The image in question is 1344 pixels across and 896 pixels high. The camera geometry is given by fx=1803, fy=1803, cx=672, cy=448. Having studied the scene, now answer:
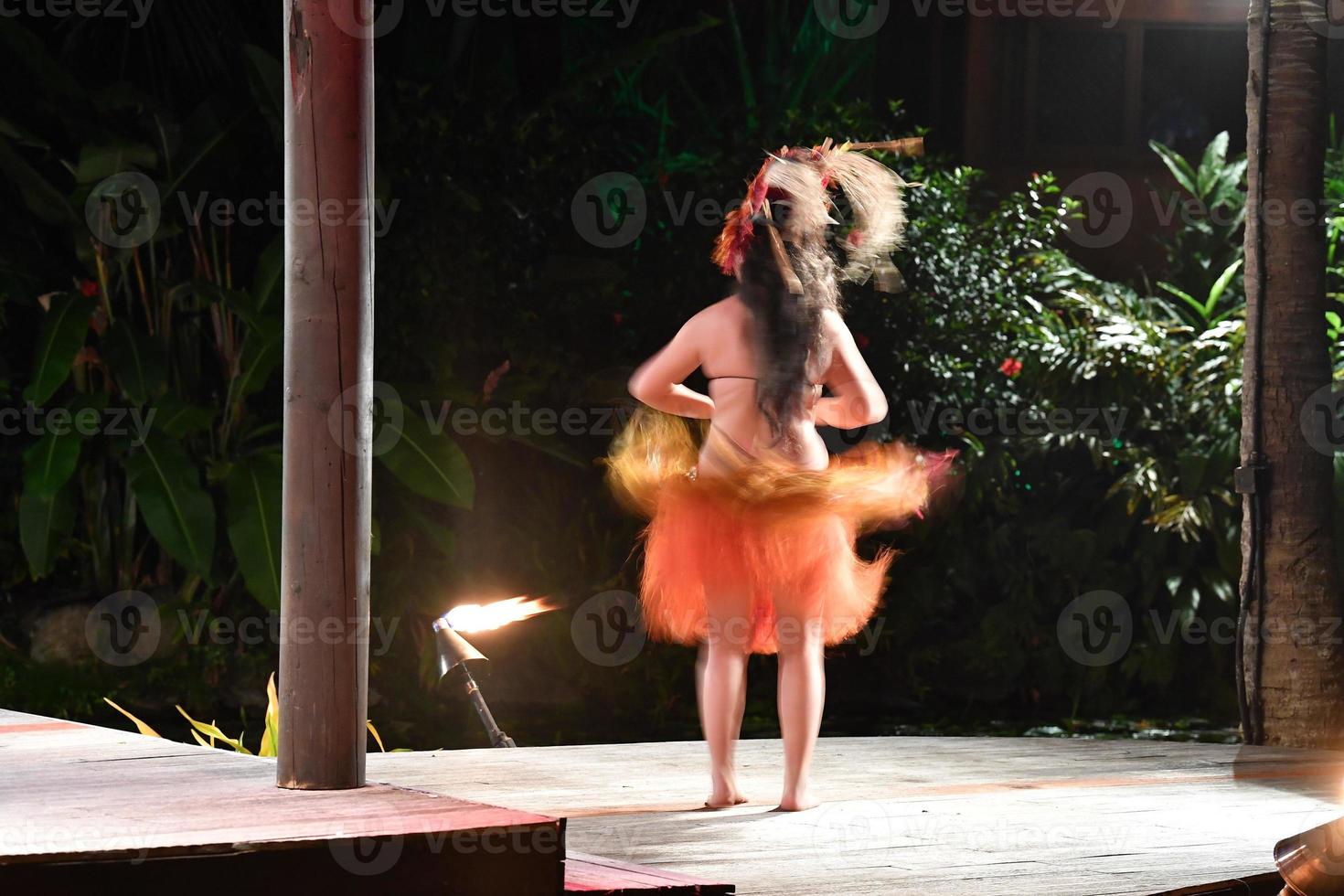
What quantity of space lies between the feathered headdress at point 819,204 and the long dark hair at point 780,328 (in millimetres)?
24

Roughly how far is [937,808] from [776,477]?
1028mm

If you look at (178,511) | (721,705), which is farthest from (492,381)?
(721,705)

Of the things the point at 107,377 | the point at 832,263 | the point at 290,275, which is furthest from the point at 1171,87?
the point at 290,275

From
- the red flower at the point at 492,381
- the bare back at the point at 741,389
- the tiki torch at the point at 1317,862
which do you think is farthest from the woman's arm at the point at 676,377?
the red flower at the point at 492,381

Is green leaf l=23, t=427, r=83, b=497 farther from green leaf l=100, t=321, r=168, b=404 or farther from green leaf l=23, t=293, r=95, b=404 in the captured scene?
green leaf l=100, t=321, r=168, b=404

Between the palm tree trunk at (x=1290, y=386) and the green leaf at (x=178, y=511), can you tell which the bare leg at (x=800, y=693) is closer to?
the palm tree trunk at (x=1290, y=386)

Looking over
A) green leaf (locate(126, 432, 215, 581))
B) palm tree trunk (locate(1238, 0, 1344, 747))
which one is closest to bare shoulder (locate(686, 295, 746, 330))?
palm tree trunk (locate(1238, 0, 1344, 747))

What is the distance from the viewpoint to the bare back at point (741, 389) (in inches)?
184

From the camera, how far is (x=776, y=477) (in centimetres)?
458

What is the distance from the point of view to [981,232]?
32.9 feet

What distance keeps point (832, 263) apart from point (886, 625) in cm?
558

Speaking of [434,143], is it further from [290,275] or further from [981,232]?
[290,275]

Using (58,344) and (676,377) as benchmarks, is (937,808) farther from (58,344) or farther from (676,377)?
(58,344)

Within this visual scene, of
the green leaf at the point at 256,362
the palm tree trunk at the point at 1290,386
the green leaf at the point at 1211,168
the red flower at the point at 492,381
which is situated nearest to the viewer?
the palm tree trunk at the point at 1290,386
